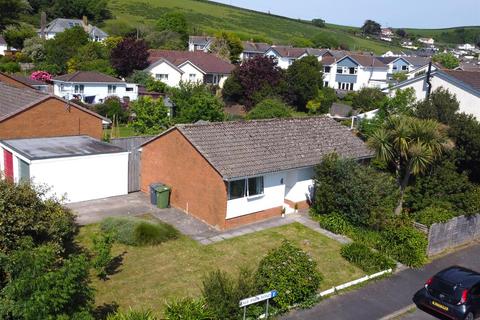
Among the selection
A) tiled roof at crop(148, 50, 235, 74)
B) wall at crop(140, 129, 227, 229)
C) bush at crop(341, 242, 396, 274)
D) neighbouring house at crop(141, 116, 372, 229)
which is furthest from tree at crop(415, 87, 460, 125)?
tiled roof at crop(148, 50, 235, 74)

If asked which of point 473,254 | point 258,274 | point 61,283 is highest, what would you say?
point 61,283

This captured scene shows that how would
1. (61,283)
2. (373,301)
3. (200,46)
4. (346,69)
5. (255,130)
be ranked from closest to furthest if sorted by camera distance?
(61,283) < (373,301) < (255,130) < (346,69) < (200,46)

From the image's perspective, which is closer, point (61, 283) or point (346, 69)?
point (61, 283)

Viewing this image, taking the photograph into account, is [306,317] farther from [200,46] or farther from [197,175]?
[200,46]

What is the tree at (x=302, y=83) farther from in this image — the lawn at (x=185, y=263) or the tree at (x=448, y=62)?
the lawn at (x=185, y=263)

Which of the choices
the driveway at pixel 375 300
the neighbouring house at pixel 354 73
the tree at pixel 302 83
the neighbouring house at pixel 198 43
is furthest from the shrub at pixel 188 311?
the neighbouring house at pixel 198 43

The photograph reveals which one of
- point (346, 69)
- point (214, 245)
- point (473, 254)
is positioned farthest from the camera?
point (346, 69)

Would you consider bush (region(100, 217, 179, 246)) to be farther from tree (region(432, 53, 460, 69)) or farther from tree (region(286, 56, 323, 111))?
tree (region(432, 53, 460, 69))

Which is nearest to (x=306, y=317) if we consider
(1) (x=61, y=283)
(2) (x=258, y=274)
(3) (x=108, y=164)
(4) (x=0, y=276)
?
(2) (x=258, y=274)
